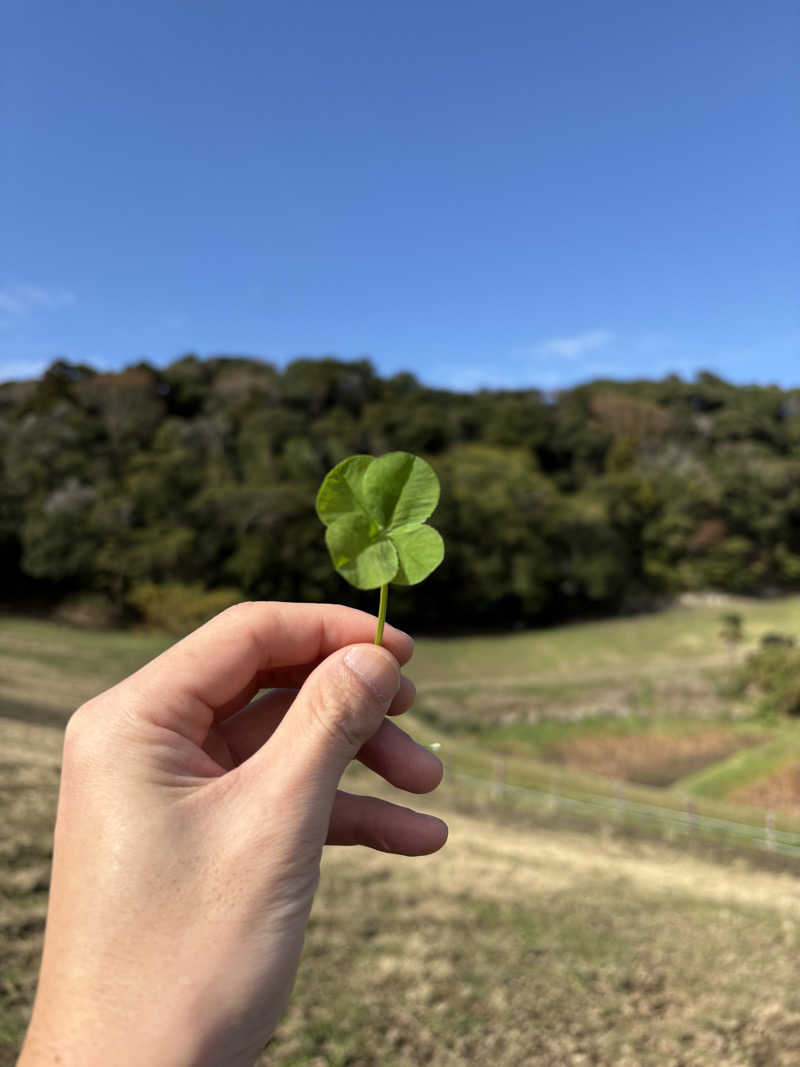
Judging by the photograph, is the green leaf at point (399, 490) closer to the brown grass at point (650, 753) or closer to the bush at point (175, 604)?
the brown grass at point (650, 753)

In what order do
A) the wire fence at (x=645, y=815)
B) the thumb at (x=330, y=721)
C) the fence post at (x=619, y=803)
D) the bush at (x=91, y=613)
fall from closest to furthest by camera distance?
1. the thumb at (x=330, y=721)
2. the wire fence at (x=645, y=815)
3. the fence post at (x=619, y=803)
4. the bush at (x=91, y=613)

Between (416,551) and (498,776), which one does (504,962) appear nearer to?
(416,551)

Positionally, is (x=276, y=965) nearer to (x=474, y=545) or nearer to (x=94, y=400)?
(x=474, y=545)

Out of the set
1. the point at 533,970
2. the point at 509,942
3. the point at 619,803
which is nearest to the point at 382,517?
the point at 533,970

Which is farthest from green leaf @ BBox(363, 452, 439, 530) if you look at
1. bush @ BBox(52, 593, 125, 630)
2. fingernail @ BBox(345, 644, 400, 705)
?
bush @ BBox(52, 593, 125, 630)

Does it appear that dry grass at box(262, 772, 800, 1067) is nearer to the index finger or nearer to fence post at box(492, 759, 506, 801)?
the index finger

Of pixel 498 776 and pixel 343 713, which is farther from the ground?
pixel 343 713

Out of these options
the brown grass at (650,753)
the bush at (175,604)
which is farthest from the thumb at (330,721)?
the bush at (175,604)

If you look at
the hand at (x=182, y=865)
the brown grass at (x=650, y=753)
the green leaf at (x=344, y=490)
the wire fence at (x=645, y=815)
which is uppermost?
the green leaf at (x=344, y=490)
